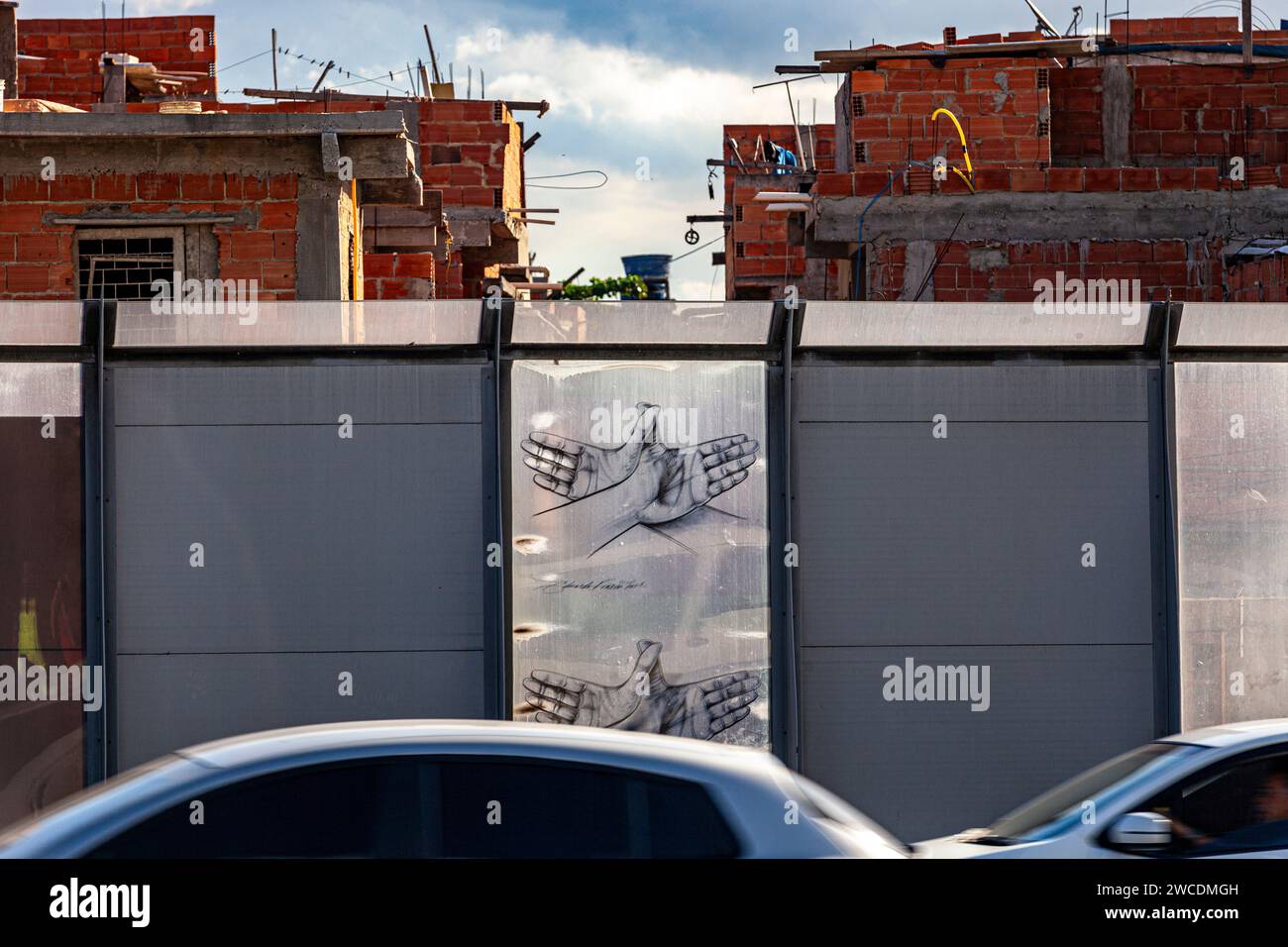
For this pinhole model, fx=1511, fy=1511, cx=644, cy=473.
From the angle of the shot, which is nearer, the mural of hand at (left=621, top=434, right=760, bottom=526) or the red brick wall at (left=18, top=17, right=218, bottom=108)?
the mural of hand at (left=621, top=434, right=760, bottom=526)

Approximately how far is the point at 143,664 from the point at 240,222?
23.6ft

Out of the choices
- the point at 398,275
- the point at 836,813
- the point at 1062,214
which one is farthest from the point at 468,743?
the point at 398,275

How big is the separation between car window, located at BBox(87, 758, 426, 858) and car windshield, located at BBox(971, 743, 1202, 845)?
7.94ft

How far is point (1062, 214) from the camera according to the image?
16.8m

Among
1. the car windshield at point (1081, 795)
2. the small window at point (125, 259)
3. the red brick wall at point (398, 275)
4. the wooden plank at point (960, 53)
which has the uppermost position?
the wooden plank at point (960, 53)

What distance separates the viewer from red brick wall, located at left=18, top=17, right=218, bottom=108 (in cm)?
2873

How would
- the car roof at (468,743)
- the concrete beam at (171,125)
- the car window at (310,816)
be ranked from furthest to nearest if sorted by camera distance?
the concrete beam at (171,125) → the car roof at (468,743) → the car window at (310,816)

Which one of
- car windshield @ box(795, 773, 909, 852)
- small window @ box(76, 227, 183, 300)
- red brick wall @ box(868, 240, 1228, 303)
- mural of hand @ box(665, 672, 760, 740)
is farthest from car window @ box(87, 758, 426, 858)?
red brick wall @ box(868, 240, 1228, 303)

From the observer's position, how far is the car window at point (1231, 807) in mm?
5062

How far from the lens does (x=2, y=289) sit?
567 inches

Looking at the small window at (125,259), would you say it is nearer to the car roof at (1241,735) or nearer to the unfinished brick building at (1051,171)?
the unfinished brick building at (1051,171)

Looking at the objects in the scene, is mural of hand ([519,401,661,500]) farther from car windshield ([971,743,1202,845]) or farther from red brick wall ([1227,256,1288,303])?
red brick wall ([1227,256,1288,303])

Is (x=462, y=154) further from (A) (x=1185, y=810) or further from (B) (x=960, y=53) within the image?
(A) (x=1185, y=810)

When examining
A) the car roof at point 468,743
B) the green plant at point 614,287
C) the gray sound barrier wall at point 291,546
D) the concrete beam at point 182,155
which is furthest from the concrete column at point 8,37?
the green plant at point 614,287
